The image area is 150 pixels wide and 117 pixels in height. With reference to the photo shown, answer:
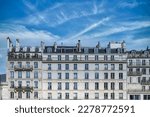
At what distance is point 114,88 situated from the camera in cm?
543

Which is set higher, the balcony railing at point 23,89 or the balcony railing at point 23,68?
the balcony railing at point 23,68

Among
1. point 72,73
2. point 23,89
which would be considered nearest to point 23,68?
point 23,89

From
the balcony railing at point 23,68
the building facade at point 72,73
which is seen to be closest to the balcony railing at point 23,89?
the building facade at point 72,73

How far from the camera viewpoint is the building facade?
541 centimetres

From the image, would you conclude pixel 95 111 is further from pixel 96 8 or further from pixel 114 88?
pixel 96 8

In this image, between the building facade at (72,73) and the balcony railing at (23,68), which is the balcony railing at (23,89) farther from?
the balcony railing at (23,68)

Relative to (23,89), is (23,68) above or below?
above

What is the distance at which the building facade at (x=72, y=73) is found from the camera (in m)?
5.41

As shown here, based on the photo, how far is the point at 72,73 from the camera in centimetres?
543

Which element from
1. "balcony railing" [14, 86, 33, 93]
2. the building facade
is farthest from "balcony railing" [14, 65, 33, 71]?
"balcony railing" [14, 86, 33, 93]

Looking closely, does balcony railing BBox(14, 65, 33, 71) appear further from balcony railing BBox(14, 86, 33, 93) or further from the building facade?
balcony railing BBox(14, 86, 33, 93)

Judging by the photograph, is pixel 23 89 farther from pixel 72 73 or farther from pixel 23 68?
pixel 72 73

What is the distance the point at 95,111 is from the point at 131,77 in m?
0.36

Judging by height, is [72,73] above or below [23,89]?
above
